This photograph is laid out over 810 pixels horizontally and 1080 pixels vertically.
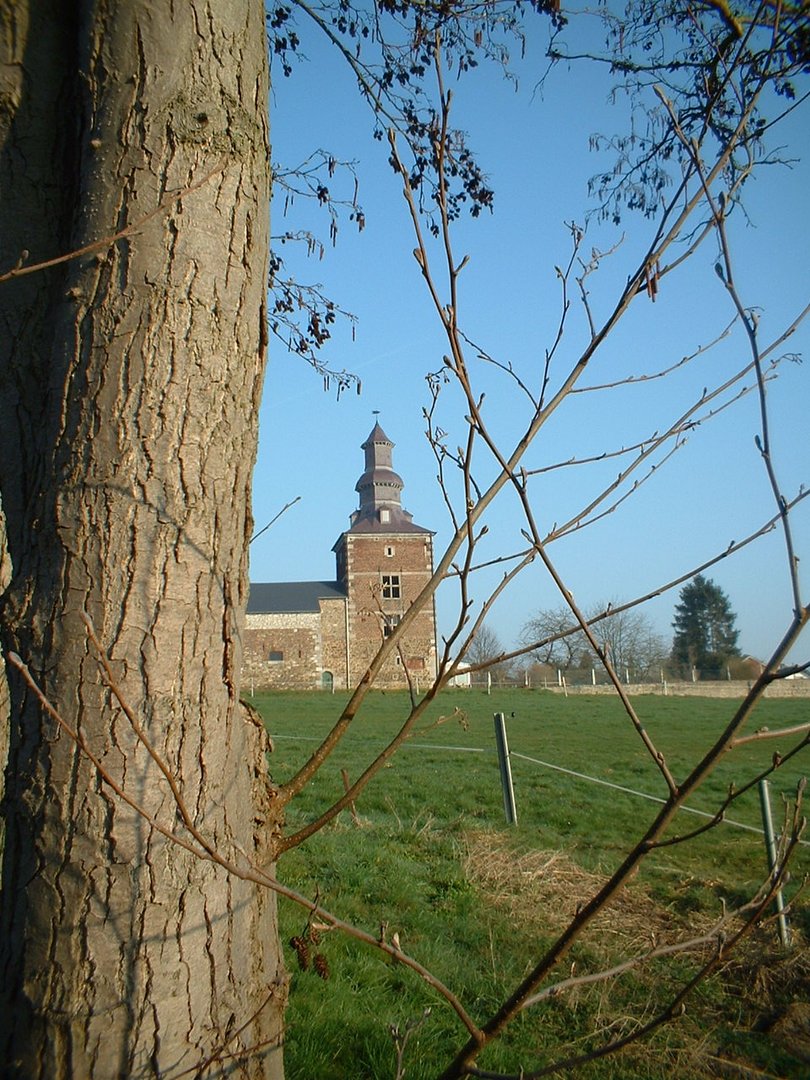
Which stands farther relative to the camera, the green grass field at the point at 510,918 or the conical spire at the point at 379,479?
the conical spire at the point at 379,479

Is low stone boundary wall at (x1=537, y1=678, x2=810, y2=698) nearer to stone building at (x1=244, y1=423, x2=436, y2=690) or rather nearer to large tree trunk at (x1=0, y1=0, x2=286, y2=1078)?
A: stone building at (x1=244, y1=423, x2=436, y2=690)

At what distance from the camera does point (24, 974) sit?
124 cm

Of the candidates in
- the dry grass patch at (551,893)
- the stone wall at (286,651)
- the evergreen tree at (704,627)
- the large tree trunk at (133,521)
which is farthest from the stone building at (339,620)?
the large tree trunk at (133,521)

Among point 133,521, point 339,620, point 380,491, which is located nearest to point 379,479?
point 380,491

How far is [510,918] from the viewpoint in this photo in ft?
17.3

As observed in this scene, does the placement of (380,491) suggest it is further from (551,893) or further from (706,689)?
(551,893)

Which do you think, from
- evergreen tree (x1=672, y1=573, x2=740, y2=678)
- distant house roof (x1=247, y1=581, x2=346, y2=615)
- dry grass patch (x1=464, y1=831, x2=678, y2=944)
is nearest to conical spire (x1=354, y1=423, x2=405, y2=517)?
distant house roof (x1=247, y1=581, x2=346, y2=615)

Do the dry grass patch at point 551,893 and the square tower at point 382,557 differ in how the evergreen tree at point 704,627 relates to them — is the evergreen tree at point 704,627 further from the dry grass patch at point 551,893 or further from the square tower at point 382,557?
the dry grass patch at point 551,893

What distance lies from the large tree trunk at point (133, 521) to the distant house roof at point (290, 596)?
45539 mm

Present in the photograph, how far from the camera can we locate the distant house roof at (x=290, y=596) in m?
47.5

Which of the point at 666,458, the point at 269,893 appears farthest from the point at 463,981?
the point at 666,458

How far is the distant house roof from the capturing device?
47.5 metres

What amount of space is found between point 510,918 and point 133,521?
15.6 feet

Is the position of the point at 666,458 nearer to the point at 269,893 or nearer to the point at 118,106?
the point at 269,893
